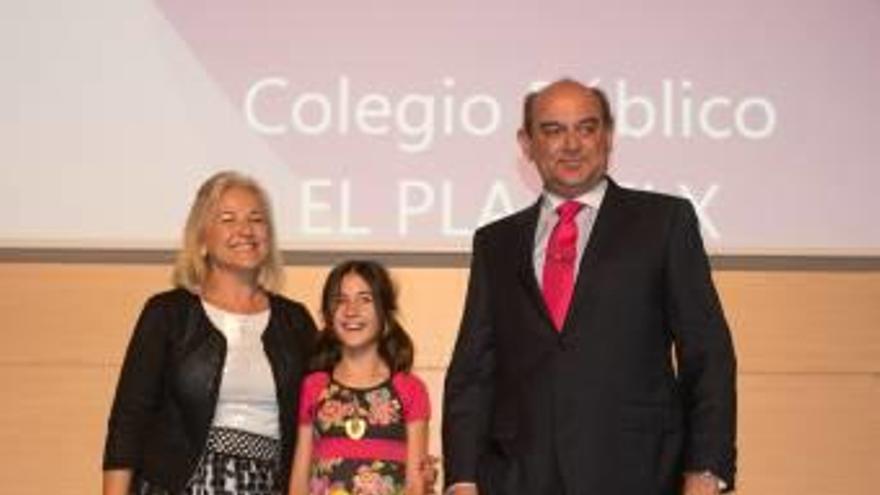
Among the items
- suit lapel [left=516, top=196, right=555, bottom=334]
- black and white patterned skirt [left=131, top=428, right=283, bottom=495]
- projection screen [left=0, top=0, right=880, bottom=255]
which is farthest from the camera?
projection screen [left=0, top=0, right=880, bottom=255]

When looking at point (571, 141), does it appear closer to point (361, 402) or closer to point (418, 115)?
point (361, 402)

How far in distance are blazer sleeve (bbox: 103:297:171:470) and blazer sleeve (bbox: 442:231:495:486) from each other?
0.72 m

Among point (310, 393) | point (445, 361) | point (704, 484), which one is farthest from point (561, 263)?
point (445, 361)

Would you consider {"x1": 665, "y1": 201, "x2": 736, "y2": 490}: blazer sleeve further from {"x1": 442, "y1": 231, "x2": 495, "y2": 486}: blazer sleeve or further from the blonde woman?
the blonde woman

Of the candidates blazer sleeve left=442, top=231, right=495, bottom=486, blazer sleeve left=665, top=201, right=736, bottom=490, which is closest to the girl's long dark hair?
blazer sleeve left=442, top=231, right=495, bottom=486

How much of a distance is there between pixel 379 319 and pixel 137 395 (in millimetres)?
605

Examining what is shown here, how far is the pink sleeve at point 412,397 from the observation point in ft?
11.8

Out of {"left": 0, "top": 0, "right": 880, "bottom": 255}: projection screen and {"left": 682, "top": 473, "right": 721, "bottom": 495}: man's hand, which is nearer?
{"left": 682, "top": 473, "right": 721, "bottom": 495}: man's hand

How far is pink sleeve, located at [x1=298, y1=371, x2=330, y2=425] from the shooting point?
360 centimetres

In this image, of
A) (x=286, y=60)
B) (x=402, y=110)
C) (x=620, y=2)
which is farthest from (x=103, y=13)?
(x=620, y=2)

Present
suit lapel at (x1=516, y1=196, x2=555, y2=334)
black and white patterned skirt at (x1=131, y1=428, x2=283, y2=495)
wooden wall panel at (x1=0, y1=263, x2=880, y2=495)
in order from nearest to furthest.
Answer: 1. suit lapel at (x1=516, y1=196, x2=555, y2=334)
2. black and white patterned skirt at (x1=131, y1=428, x2=283, y2=495)
3. wooden wall panel at (x1=0, y1=263, x2=880, y2=495)

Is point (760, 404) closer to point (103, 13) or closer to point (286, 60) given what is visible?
point (286, 60)

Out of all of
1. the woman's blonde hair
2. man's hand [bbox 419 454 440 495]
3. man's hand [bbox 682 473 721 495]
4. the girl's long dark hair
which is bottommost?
man's hand [bbox 419 454 440 495]

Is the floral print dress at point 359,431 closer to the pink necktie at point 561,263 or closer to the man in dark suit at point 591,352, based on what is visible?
the man in dark suit at point 591,352
